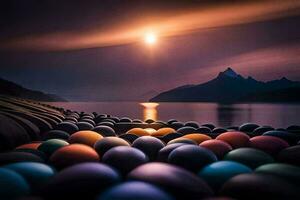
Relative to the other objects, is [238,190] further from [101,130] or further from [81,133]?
[101,130]

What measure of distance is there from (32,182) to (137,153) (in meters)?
2.82

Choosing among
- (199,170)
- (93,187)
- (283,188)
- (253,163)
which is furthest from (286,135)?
(93,187)

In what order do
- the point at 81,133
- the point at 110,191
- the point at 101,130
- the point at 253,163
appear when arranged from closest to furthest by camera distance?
the point at 110,191, the point at 253,163, the point at 81,133, the point at 101,130

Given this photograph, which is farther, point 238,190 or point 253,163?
point 253,163

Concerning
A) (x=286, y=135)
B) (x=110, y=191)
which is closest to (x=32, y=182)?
(x=110, y=191)

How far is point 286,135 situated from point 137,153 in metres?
9.06

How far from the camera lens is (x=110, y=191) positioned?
5777mm

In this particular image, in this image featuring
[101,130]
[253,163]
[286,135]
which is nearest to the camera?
→ [253,163]

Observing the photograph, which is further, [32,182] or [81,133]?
[81,133]

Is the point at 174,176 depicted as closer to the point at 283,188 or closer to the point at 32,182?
the point at 283,188

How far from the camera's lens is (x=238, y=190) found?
6.52 metres

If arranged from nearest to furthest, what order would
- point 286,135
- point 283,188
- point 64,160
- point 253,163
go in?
1. point 283,188
2. point 64,160
3. point 253,163
4. point 286,135

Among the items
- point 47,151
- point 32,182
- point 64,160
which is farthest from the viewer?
point 47,151

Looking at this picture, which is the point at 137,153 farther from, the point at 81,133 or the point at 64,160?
the point at 81,133
